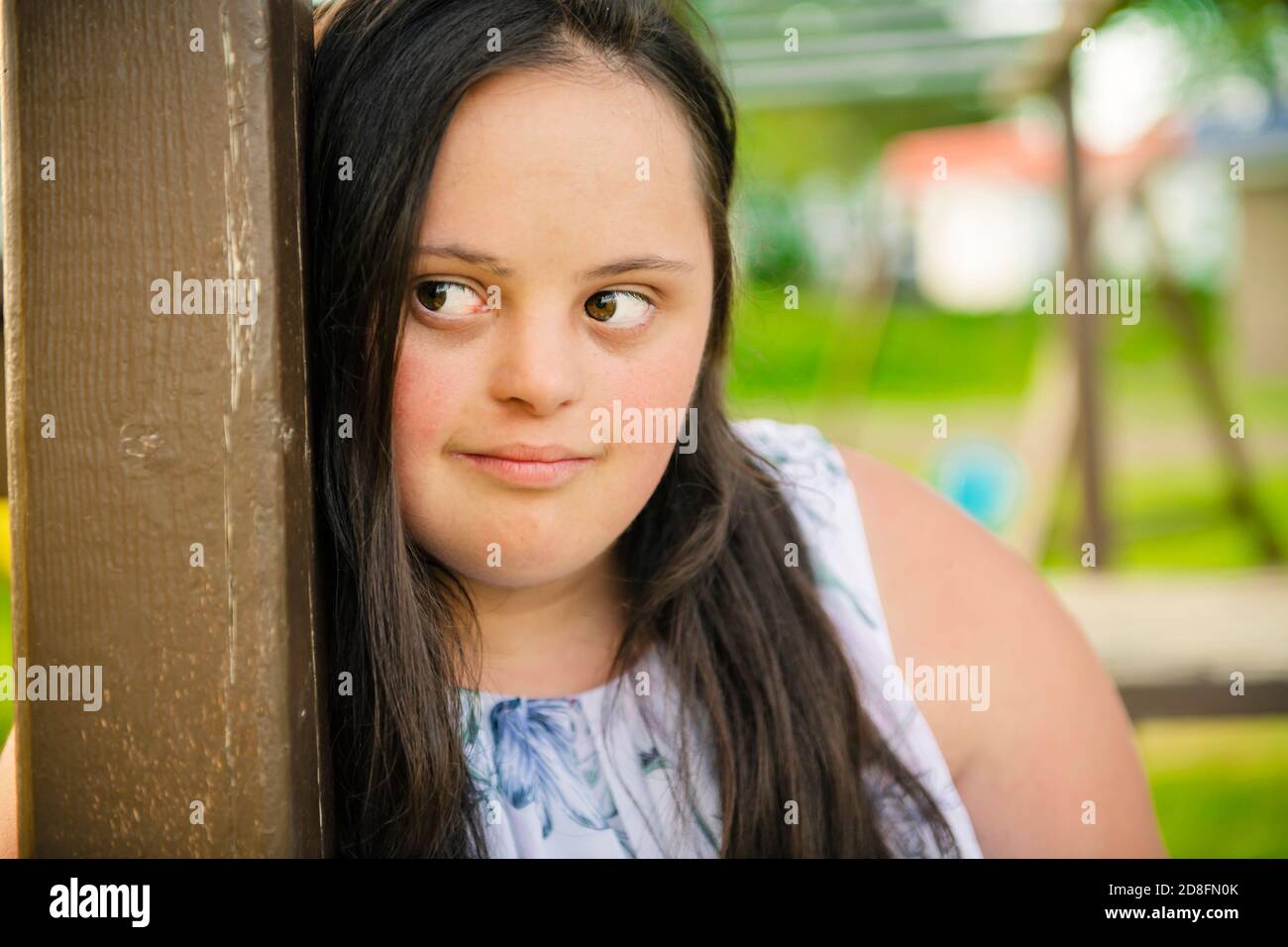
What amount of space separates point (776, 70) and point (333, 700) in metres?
3.14

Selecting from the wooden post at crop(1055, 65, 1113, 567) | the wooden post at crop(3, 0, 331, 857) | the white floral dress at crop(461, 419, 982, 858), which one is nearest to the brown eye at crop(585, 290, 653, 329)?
the wooden post at crop(3, 0, 331, 857)

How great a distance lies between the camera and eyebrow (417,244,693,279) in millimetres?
1176

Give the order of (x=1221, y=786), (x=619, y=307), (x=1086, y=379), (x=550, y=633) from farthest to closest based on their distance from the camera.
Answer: (x=1086, y=379) → (x=1221, y=786) → (x=550, y=633) → (x=619, y=307)

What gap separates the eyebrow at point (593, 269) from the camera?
118 cm

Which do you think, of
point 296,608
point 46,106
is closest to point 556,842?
point 296,608

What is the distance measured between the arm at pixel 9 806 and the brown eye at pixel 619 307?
76cm

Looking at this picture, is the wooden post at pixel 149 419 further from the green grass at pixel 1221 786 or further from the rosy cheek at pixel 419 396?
the green grass at pixel 1221 786

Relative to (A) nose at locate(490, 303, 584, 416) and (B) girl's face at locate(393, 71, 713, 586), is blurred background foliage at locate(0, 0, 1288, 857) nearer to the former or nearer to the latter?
(B) girl's face at locate(393, 71, 713, 586)

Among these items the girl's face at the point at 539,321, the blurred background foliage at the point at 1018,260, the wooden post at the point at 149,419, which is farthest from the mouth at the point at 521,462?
the blurred background foliage at the point at 1018,260

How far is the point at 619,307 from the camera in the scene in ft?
4.24

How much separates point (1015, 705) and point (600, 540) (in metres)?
0.67

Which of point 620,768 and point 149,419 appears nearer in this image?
point 149,419

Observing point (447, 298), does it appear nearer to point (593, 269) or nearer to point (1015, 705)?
point (593, 269)

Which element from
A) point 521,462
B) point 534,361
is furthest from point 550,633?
point 534,361
